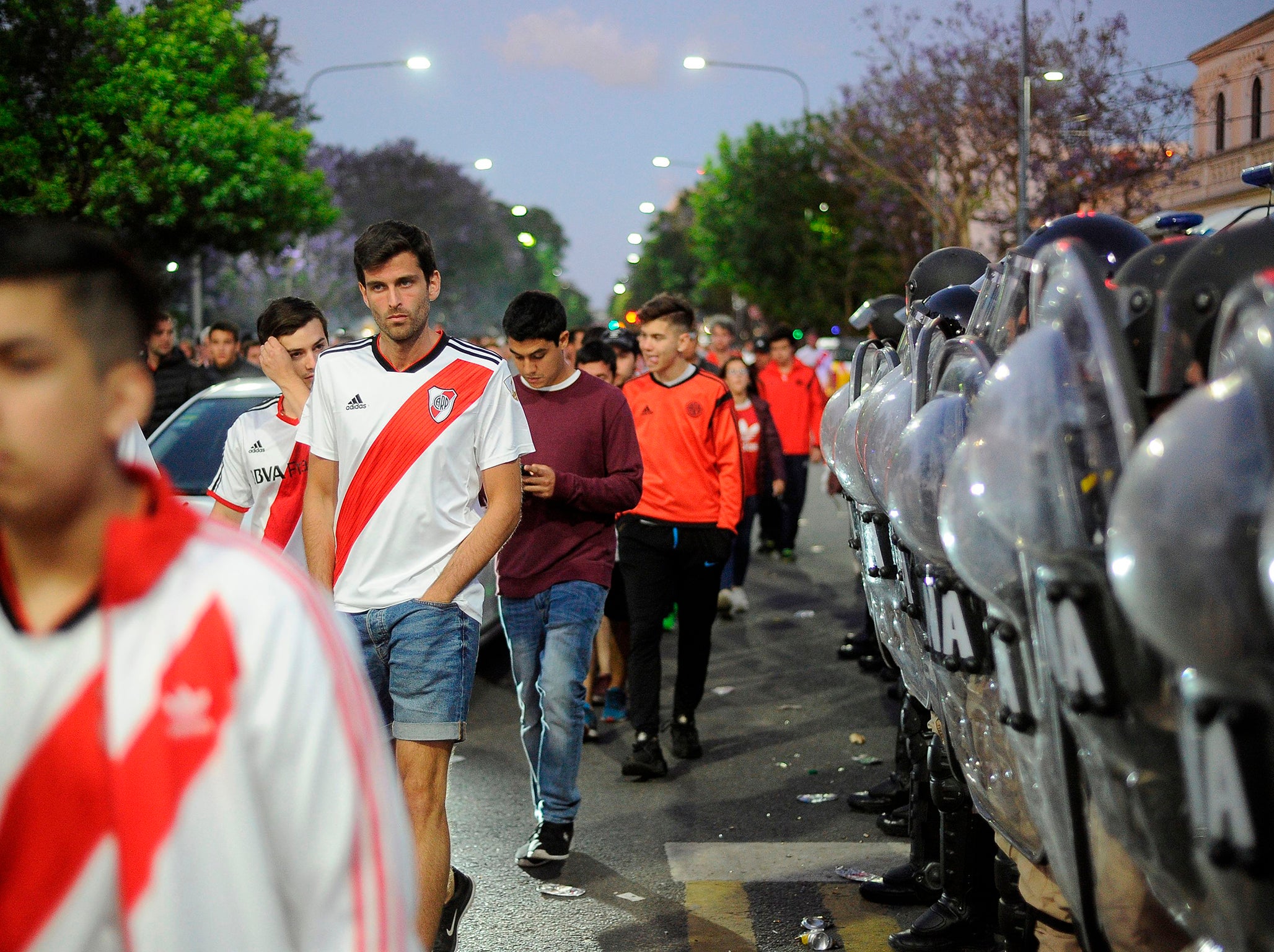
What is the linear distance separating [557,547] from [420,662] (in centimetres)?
159

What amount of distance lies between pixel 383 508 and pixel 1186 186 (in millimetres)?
24599

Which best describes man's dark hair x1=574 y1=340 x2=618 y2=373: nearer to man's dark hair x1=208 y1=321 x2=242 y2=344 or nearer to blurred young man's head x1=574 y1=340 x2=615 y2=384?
blurred young man's head x1=574 y1=340 x2=615 y2=384

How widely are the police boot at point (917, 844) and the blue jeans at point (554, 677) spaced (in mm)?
1192

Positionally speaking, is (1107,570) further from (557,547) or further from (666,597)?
(666,597)

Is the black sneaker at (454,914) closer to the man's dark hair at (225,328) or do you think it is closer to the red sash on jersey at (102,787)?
the red sash on jersey at (102,787)

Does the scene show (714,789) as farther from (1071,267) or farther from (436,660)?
(1071,267)

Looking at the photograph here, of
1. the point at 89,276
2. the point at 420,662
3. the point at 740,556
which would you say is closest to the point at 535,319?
the point at 420,662

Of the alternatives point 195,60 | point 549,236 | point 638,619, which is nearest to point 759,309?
point 195,60

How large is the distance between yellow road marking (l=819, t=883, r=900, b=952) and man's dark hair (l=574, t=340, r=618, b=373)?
12.8ft

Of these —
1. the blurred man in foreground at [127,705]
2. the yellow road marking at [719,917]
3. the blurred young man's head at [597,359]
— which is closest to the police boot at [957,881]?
the yellow road marking at [719,917]

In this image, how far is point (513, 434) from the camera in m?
4.29

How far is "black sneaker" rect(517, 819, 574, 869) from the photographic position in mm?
5293

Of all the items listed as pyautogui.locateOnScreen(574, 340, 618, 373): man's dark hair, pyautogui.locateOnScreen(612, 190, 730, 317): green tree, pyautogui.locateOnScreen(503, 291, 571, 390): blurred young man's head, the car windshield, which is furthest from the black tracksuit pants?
pyautogui.locateOnScreen(612, 190, 730, 317): green tree

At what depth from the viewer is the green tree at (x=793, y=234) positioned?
158 feet
